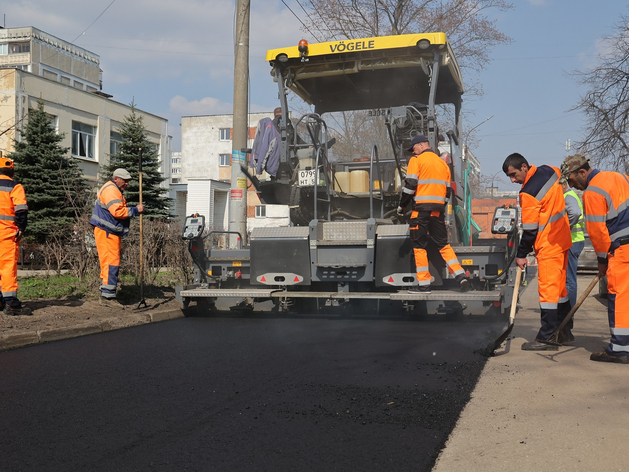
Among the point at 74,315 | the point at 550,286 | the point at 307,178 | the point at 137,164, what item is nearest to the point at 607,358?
the point at 550,286

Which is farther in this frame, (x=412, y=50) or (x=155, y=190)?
(x=155, y=190)

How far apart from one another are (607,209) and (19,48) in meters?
53.7

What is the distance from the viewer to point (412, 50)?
7.58 metres

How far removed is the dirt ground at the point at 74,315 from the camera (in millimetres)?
6574

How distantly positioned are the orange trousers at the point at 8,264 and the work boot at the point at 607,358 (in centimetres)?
626

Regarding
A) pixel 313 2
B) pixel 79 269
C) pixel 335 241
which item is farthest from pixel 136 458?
pixel 313 2

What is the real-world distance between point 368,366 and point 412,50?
14.2 ft

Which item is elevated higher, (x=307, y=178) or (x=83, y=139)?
(x=83, y=139)

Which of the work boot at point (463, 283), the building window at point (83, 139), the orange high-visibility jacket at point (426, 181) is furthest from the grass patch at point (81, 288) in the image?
the building window at point (83, 139)

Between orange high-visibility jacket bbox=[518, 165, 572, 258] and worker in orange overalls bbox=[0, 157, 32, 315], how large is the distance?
572 centimetres

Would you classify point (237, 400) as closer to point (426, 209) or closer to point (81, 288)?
point (426, 209)

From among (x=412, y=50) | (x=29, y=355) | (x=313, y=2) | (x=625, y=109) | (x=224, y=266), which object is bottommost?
(x=29, y=355)

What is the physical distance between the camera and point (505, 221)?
7.11 meters

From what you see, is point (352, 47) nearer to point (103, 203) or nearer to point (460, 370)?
point (103, 203)
